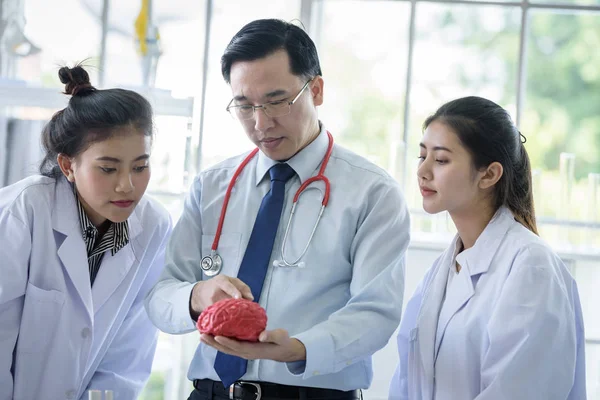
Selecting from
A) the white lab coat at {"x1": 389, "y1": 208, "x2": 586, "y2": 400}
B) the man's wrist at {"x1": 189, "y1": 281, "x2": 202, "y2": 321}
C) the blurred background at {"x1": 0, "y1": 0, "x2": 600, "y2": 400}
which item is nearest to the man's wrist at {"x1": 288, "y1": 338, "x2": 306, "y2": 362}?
the man's wrist at {"x1": 189, "y1": 281, "x2": 202, "y2": 321}

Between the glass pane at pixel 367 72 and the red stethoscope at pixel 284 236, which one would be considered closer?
the red stethoscope at pixel 284 236

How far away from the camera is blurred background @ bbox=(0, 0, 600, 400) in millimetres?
3049

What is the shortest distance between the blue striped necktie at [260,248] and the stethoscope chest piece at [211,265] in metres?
0.08

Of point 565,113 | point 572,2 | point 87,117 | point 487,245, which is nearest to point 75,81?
point 87,117

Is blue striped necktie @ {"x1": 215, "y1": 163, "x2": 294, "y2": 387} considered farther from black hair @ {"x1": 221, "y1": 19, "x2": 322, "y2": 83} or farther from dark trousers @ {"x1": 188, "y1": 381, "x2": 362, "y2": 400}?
black hair @ {"x1": 221, "y1": 19, "x2": 322, "y2": 83}

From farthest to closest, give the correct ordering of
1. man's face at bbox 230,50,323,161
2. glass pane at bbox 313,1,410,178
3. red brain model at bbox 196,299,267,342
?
glass pane at bbox 313,1,410,178, man's face at bbox 230,50,323,161, red brain model at bbox 196,299,267,342

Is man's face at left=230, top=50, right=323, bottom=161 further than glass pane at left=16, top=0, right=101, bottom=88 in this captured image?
No

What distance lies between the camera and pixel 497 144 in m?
1.95

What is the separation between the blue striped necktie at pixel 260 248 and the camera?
181cm

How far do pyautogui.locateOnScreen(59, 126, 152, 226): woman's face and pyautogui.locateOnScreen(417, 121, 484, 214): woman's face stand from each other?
2.70ft

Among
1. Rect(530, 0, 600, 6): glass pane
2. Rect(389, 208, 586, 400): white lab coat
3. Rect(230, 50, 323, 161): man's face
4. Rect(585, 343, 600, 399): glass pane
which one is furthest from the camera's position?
Rect(530, 0, 600, 6): glass pane

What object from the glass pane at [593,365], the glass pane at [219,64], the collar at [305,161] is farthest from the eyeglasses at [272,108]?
the glass pane at [593,365]

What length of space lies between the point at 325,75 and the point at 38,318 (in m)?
1.85

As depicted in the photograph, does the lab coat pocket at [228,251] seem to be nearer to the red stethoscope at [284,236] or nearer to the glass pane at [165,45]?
the red stethoscope at [284,236]
